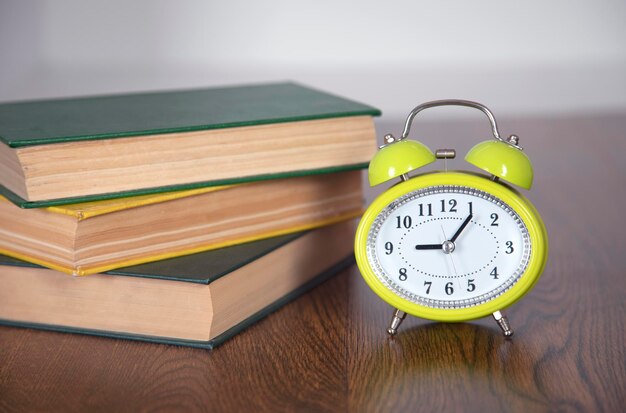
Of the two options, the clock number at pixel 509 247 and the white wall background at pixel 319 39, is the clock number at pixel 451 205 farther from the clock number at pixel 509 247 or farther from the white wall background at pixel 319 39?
the white wall background at pixel 319 39

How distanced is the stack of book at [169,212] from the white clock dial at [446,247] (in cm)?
19

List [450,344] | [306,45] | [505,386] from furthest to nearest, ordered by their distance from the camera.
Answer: [306,45]
[450,344]
[505,386]

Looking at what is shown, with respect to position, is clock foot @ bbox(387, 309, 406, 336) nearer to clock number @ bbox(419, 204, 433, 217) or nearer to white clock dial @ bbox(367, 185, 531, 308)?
white clock dial @ bbox(367, 185, 531, 308)

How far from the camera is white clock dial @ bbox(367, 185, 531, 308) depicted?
1.30 meters

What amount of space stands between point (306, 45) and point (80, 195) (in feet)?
9.78

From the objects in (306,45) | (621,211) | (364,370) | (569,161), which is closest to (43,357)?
(364,370)

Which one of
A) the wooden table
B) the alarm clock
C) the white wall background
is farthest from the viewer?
→ the white wall background

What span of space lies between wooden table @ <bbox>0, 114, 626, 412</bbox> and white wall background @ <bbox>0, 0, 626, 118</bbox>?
271 centimetres

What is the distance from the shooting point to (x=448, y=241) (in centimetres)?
130

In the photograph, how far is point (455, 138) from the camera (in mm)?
2430

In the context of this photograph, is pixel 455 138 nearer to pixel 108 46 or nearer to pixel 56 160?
pixel 56 160

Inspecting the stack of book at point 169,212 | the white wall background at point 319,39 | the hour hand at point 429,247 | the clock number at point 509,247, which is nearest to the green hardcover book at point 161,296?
the stack of book at point 169,212

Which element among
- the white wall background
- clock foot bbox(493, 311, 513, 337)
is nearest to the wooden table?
clock foot bbox(493, 311, 513, 337)

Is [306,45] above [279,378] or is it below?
below
